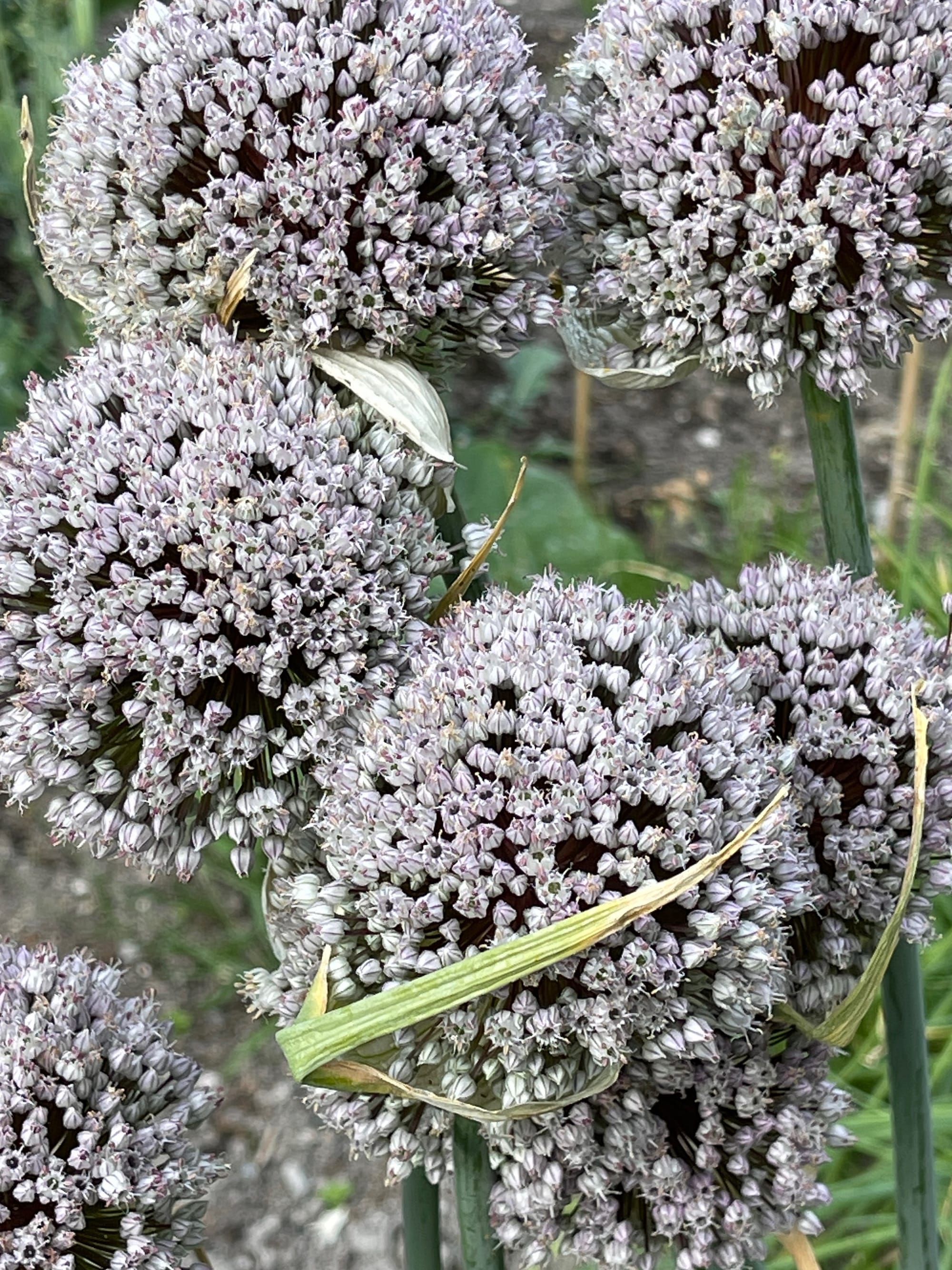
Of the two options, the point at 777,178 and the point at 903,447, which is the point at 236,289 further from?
the point at 903,447

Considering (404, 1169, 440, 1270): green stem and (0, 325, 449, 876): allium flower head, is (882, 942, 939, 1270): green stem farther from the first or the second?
(0, 325, 449, 876): allium flower head

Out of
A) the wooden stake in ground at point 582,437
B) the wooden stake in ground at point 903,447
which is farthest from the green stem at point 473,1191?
the wooden stake in ground at point 582,437

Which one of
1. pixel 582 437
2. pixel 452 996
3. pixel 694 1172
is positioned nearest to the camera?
pixel 452 996

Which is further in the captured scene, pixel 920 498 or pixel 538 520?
pixel 538 520

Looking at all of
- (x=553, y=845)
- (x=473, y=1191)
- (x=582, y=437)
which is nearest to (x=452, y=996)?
(x=553, y=845)

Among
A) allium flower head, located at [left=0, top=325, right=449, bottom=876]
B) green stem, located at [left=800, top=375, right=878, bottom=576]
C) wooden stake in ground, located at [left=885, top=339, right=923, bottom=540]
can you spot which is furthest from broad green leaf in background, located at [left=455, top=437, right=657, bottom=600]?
allium flower head, located at [left=0, top=325, right=449, bottom=876]

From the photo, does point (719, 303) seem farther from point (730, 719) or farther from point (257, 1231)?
point (257, 1231)

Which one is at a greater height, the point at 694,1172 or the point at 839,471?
the point at 839,471
